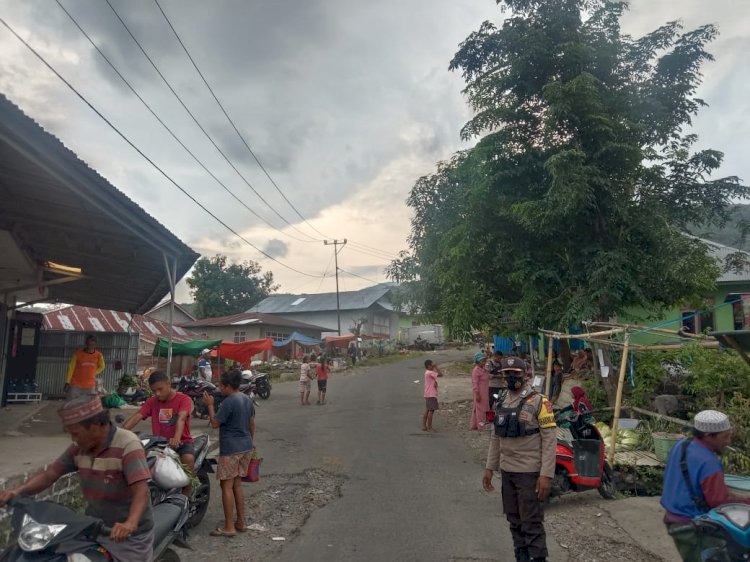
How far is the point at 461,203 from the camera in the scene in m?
15.3

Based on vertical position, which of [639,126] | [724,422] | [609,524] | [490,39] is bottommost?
[609,524]

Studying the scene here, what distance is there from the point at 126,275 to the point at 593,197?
976 cm

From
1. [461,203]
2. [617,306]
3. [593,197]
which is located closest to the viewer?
[593,197]

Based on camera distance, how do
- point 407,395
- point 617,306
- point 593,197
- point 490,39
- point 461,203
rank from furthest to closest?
point 407,395 < point 461,203 < point 490,39 < point 617,306 < point 593,197

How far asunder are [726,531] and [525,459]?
5.66 ft

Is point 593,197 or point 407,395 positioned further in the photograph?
point 407,395

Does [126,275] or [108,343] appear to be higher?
[126,275]

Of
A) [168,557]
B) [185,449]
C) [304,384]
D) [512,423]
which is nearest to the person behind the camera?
[168,557]

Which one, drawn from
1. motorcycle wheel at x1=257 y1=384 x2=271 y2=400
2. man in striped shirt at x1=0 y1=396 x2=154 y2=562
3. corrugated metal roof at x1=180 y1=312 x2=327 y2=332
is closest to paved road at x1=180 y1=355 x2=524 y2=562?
man in striped shirt at x1=0 y1=396 x2=154 y2=562

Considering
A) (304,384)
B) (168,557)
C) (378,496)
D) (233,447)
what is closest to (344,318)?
(304,384)

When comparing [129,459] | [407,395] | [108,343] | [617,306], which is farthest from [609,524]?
[108,343]

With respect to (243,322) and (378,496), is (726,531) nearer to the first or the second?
(378,496)

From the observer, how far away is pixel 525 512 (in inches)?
192

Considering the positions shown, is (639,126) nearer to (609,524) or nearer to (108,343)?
(609,524)
